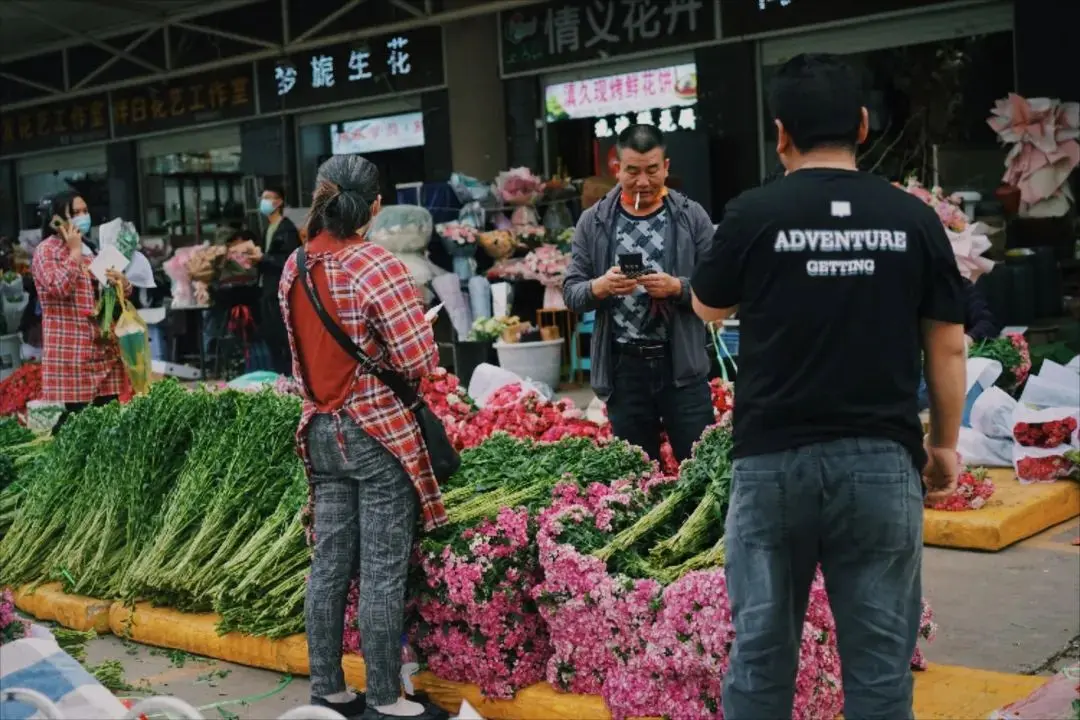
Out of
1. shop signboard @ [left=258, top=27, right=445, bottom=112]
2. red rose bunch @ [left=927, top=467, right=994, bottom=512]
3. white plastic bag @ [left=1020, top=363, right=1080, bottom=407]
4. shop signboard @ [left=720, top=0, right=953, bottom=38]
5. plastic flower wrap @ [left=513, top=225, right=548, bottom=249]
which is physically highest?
shop signboard @ [left=258, top=27, right=445, bottom=112]

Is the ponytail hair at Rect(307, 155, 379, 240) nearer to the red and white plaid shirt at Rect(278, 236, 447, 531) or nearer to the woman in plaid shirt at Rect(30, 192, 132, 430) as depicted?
the red and white plaid shirt at Rect(278, 236, 447, 531)

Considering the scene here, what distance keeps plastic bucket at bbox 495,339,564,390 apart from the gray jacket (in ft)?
23.1

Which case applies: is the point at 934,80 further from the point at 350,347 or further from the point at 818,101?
the point at 818,101

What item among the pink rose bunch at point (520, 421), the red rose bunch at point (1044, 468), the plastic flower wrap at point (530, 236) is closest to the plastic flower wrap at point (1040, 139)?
the red rose bunch at point (1044, 468)

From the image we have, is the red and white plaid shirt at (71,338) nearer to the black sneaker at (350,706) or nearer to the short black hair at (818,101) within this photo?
the black sneaker at (350,706)

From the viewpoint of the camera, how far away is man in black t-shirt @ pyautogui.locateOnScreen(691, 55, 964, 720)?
300 centimetres

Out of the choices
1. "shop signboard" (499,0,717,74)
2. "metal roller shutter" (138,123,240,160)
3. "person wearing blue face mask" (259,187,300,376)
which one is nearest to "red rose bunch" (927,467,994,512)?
"person wearing blue face mask" (259,187,300,376)

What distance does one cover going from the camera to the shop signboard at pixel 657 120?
14.5 meters

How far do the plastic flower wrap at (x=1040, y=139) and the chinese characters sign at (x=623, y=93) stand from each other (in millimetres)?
4420

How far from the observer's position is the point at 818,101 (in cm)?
305

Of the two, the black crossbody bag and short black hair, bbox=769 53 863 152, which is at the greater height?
short black hair, bbox=769 53 863 152

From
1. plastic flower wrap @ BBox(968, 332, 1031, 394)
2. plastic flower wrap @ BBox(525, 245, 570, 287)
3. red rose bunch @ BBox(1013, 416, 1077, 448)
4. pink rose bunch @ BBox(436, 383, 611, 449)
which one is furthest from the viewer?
plastic flower wrap @ BBox(525, 245, 570, 287)

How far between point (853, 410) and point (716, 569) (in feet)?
4.10

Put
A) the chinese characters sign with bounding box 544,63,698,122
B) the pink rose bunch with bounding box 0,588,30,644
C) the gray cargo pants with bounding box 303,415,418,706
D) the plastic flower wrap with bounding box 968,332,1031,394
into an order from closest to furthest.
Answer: the pink rose bunch with bounding box 0,588,30,644, the gray cargo pants with bounding box 303,415,418,706, the plastic flower wrap with bounding box 968,332,1031,394, the chinese characters sign with bounding box 544,63,698,122
